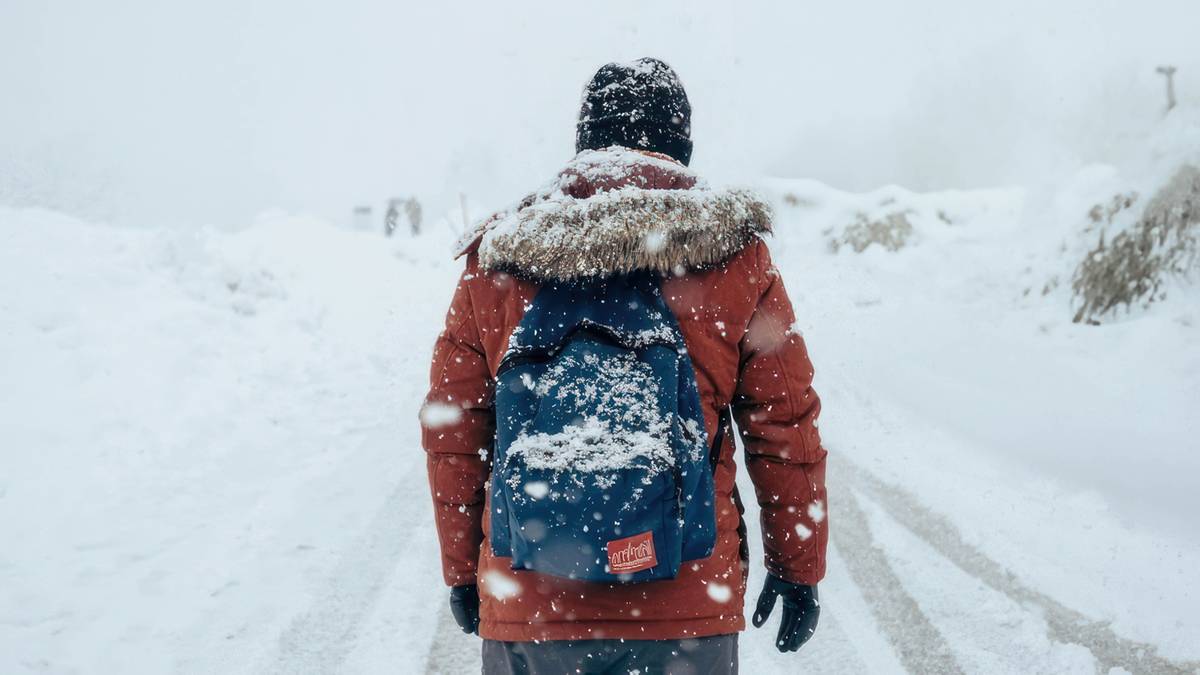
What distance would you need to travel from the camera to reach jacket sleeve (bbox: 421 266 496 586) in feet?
5.45

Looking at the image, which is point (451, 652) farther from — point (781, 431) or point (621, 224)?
point (621, 224)

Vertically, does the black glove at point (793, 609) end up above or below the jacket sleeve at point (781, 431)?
below

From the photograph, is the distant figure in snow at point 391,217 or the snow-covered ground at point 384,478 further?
the distant figure in snow at point 391,217

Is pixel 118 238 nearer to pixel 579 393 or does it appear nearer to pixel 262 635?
pixel 262 635

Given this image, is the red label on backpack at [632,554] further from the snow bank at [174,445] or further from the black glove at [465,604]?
the snow bank at [174,445]

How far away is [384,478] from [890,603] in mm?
3433

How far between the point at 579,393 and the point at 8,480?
16.9ft

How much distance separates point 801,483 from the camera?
167 centimetres

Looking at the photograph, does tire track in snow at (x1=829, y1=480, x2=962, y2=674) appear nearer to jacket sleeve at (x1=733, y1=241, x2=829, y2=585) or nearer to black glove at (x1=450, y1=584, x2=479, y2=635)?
jacket sleeve at (x1=733, y1=241, x2=829, y2=585)

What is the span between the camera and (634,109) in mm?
1795

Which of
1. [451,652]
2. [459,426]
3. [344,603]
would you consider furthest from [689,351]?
[344,603]

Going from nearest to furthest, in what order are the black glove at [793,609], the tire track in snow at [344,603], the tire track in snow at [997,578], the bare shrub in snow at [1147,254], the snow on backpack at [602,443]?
1. the snow on backpack at [602,443]
2. the black glove at [793,609]
3. the tire track in snow at [997,578]
4. the tire track in snow at [344,603]
5. the bare shrub in snow at [1147,254]

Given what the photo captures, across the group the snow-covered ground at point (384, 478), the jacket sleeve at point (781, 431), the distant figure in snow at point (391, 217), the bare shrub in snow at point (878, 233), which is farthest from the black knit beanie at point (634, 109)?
the distant figure in snow at point (391, 217)

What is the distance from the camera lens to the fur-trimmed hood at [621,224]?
55.4 inches
